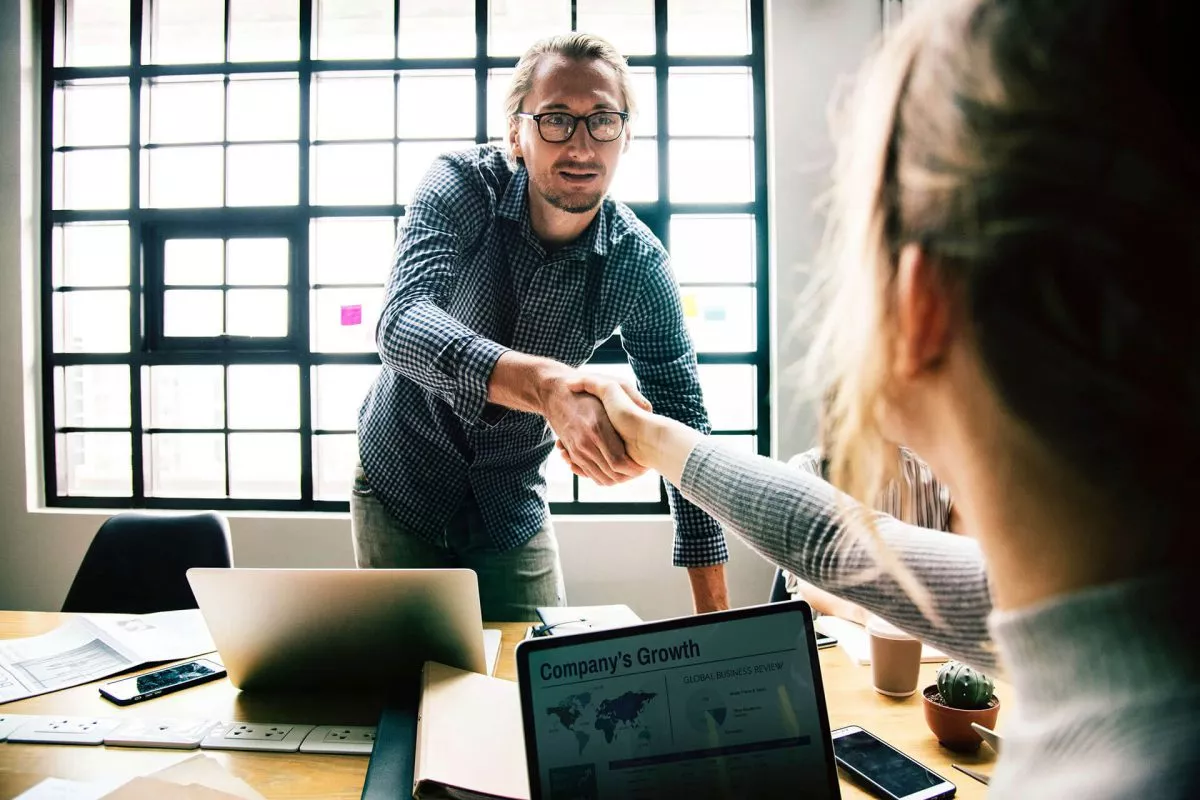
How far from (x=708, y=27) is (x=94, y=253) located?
3593 mm

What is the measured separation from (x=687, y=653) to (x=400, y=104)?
3569 millimetres

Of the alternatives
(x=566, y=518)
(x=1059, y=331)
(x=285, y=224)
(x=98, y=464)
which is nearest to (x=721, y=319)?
(x=566, y=518)

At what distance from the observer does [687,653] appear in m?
0.74

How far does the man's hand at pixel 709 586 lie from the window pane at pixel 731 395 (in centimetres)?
207

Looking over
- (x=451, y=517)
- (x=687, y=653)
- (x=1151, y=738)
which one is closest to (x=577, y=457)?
(x=687, y=653)

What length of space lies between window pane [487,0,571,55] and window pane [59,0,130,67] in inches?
81.2

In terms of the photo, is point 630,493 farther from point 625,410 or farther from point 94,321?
point 94,321

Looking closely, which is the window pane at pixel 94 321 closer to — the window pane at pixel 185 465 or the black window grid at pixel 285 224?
the black window grid at pixel 285 224

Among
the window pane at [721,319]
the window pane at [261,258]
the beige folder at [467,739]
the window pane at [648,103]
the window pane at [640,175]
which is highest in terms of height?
the window pane at [648,103]

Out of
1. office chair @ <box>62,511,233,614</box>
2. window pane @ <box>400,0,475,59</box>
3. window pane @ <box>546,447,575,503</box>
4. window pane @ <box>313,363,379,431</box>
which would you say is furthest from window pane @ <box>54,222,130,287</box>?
window pane @ <box>546,447,575,503</box>

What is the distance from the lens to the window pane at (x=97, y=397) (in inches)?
145

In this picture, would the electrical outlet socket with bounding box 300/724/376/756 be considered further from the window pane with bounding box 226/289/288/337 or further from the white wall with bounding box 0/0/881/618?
the window pane with bounding box 226/289/288/337

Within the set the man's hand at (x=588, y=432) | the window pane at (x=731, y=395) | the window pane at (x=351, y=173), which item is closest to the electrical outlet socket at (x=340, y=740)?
the man's hand at (x=588, y=432)

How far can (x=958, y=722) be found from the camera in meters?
0.95
